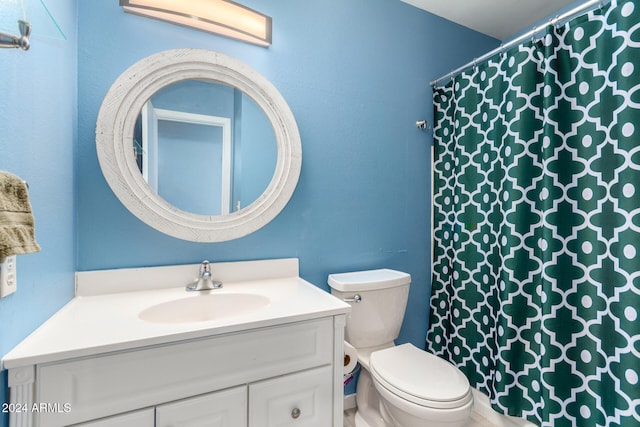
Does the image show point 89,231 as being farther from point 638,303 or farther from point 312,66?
point 638,303

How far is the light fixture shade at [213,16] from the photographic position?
117 centimetres

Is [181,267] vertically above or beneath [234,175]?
beneath

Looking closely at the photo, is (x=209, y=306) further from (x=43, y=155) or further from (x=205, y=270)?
(x=43, y=155)

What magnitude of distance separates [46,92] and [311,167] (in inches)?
40.7

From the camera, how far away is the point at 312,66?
59.4 inches

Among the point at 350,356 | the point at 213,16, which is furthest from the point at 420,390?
the point at 213,16

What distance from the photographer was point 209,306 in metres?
1.18

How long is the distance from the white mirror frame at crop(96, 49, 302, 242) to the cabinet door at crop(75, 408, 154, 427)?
643 mm

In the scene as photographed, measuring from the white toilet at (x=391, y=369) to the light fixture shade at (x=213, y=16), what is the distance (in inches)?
50.1

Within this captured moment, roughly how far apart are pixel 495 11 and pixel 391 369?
2.28 meters

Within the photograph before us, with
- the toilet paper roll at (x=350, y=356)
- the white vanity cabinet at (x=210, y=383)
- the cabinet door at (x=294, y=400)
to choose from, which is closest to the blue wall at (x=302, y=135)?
the white vanity cabinet at (x=210, y=383)

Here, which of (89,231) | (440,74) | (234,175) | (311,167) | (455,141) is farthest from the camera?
(440,74)

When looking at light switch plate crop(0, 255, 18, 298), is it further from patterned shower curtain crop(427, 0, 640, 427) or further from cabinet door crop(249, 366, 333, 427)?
patterned shower curtain crop(427, 0, 640, 427)

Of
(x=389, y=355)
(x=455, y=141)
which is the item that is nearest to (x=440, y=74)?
(x=455, y=141)
